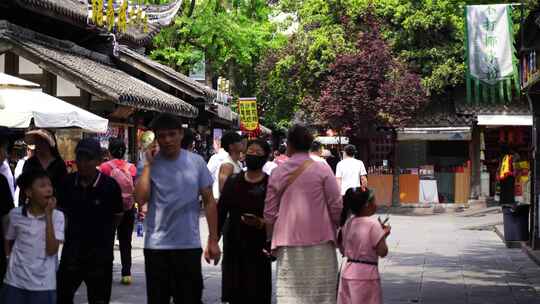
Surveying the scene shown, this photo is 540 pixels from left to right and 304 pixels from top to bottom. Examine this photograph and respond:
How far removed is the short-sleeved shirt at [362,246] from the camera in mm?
8172

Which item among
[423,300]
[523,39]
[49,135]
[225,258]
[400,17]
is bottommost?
[423,300]

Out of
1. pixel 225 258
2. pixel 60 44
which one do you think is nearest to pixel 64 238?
pixel 225 258

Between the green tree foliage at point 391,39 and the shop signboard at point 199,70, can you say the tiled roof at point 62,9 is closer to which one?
the shop signboard at point 199,70

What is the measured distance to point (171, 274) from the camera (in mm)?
7301

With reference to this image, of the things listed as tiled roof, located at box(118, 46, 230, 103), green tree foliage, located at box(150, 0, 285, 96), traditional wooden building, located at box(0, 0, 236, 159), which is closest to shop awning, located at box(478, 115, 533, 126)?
green tree foliage, located at box(150, 0, 285, 96)

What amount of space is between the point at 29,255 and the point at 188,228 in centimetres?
116

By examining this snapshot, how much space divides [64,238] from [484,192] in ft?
91.7

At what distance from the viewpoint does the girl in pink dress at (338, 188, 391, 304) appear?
8148mm

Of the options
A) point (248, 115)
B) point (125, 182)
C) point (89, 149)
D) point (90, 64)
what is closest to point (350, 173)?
point (90, 64)

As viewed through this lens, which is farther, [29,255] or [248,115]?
[248,115]

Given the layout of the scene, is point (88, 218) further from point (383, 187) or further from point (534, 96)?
point (383, 187)

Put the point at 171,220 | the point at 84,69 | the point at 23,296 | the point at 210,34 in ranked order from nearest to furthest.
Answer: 1. the point at 23,296
2. the point at 171,220
3. the point at 84,69
4. the point at 210,34

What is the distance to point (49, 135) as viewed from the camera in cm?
890

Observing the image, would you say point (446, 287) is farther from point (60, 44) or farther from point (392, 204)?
point (392, 204)
